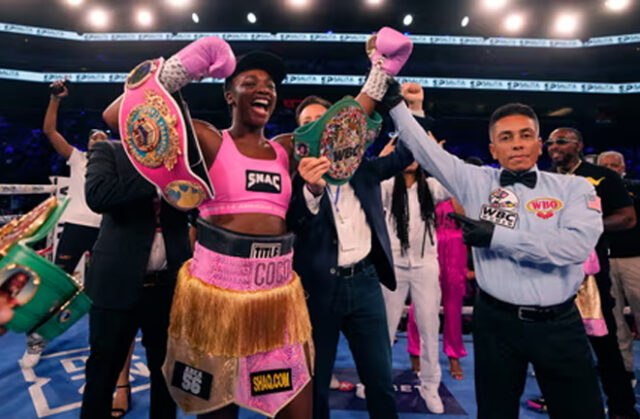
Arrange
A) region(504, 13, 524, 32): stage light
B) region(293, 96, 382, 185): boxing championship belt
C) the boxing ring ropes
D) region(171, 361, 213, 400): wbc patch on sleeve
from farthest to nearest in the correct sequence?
1. region(504, 13, 524, 32): stage light
2. the boxing ring ropes
3. region(293, 96, 382, 185): boxing championship belt
4. region(171, 361, 213, 400): wbc patch on sleeve

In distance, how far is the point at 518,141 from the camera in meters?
1.69

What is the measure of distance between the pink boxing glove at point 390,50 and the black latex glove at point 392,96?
0.15 ft

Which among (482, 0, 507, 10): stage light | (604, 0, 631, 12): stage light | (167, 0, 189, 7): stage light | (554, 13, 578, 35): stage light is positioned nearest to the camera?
(604, 0, 631, 12): stage light

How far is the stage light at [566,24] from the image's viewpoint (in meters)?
9.57

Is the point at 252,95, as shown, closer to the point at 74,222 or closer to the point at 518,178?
the point at 518,178

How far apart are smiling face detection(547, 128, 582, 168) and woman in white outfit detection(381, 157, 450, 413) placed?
896mm

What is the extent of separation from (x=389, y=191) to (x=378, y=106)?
146cm

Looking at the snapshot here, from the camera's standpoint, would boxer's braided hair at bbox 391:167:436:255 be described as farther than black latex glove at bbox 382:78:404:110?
Yes

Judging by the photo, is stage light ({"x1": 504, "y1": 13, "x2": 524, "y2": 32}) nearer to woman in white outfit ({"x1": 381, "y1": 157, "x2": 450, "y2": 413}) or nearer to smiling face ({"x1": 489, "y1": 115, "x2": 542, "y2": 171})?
woman in white outfit ({"x1": 381, "y1": 157, "x2": 450, "y2": 413})

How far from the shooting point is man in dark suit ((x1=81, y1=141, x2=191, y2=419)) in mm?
1584

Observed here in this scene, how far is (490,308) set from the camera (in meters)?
1.65

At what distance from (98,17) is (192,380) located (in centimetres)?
1181

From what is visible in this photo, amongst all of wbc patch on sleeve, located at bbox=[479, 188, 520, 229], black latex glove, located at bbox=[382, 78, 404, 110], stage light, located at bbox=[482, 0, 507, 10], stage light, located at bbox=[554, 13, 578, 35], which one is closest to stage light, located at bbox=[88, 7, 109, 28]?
stage light, located at bbox=[482, 0, 507, 10]

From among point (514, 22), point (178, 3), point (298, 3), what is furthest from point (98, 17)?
point (514, 22)
